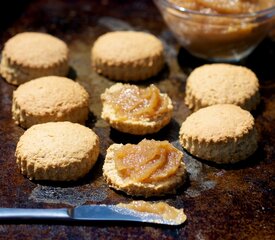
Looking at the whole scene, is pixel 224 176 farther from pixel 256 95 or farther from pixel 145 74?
pixel 145 74

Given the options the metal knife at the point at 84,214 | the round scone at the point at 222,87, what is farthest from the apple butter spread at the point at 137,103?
the metal knife at the point at 84,214

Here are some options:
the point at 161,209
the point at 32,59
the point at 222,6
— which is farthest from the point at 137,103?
the point at 222,6

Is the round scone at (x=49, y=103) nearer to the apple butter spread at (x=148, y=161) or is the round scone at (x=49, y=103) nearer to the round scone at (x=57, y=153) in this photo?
the round scone at (x=57, y=153)

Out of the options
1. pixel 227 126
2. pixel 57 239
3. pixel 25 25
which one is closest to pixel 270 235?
pixel 227 126

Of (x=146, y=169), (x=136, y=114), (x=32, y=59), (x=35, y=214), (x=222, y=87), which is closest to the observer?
(x=35, y=214)

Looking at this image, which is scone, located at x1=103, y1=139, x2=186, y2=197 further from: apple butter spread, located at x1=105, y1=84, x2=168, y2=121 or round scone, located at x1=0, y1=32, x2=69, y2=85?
round scone, located at x1=0, y1=32, x2=69, y2=85

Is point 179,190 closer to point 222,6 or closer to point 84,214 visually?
point 84,214

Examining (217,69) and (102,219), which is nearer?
(102,219)
